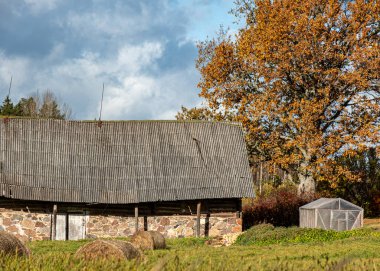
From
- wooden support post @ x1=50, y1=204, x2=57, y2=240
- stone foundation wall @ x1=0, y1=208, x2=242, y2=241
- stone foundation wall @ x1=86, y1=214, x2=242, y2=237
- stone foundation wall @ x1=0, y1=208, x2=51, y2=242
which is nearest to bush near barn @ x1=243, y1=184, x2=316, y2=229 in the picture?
stone foundation wall @ x1=86, y1=214, x2=242, y2=237

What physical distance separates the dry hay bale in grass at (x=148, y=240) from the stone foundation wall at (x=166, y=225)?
7.38m

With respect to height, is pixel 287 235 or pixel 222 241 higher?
pixel 287 235

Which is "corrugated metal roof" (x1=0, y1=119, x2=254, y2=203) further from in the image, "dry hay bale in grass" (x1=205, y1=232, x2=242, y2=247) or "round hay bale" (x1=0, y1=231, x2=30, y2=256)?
"round hay bale" (x1=0, y1=231, x2=30, y2=256)

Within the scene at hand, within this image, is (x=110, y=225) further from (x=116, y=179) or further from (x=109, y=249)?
(x=109, y=249)

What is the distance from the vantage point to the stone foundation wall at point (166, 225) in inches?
1321

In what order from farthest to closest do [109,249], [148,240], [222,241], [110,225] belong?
[110,225] < [222,241] < [148,240] < [109,249]

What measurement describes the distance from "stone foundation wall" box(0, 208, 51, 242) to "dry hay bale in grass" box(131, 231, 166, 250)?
8.37 m

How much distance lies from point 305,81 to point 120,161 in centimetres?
1384

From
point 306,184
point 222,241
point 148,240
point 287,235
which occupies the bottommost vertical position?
point 222,241

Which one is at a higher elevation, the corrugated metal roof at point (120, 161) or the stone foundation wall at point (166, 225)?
the corrugated metal roof at point (120, 161)

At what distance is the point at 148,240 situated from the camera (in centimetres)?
2575

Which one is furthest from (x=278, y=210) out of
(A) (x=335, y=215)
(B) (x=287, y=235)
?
(B) (x=287, y=235)

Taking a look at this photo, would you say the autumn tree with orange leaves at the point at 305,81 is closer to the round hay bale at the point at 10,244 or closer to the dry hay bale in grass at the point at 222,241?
the dry hay bale in grass at the point at 222,241

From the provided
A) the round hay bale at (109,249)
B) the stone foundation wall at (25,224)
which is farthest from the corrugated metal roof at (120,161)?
the round hay bale at (109,249)
